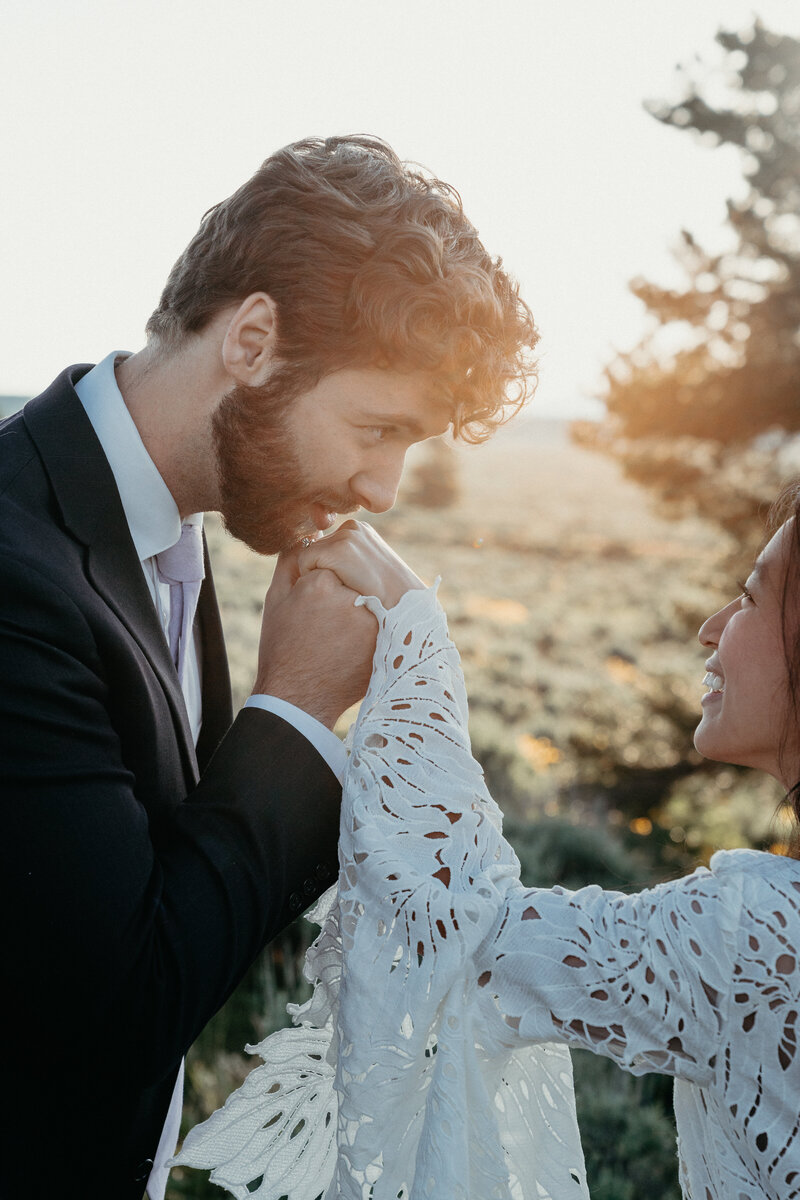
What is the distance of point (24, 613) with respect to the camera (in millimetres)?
1449

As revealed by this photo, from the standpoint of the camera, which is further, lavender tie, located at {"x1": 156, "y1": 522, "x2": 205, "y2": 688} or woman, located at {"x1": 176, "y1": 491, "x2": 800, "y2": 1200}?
lavender tie, located at {"x1": 156, "y1": 522, "x2": 205, "y2": 688}

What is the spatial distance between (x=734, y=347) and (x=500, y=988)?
592 cm

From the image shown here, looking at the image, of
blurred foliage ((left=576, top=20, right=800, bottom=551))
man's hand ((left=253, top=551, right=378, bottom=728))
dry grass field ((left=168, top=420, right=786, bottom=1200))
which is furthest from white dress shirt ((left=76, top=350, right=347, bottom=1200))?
blurred foliage ((left=576, top=20, right=800, bottom=551))

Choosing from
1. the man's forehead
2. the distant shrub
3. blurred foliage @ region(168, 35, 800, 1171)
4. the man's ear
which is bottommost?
the distant shrub

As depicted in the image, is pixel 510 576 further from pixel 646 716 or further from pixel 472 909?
pixel 472 909

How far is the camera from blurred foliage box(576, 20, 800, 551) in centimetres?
602

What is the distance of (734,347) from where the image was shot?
251 inches

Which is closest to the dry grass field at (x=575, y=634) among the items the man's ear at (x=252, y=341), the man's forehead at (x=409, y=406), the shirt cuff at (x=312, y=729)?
the man's forehead at (x=409, y=406)

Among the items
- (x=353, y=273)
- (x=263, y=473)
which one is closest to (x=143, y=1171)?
(x=263, y=473)

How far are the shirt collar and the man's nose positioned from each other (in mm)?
427

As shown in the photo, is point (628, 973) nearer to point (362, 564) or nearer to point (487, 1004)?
point (487, 1004)

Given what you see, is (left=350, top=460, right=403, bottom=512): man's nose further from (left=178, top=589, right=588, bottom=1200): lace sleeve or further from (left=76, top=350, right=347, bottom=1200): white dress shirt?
(left=178, top=589, right=588, bottom=1200): lace sleeve

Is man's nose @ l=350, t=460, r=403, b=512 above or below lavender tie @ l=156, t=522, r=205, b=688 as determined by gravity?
above

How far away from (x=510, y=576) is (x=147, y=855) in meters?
19.4
